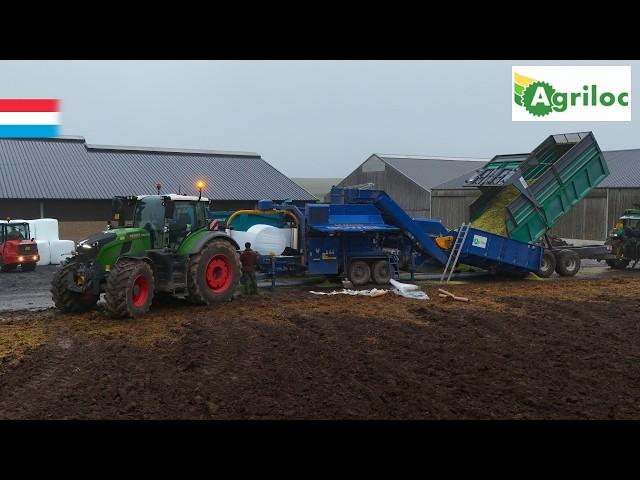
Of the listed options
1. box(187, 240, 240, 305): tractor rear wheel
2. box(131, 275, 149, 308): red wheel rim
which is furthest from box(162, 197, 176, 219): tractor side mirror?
box(131, 275, 149, 308): red wheel rim

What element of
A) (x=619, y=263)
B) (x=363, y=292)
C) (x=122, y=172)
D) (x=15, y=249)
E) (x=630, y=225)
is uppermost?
(x=122, y=172)

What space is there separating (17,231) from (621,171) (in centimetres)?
2997

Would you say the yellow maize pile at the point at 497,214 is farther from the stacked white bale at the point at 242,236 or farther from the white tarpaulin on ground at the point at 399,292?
the stacked white bale at the point at 242,236

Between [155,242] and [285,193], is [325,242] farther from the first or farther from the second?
[285,193]

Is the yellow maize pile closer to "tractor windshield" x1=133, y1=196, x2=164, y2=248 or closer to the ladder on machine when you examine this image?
the ladder on machine

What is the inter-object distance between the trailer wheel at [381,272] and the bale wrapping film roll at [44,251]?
1255 centimetres

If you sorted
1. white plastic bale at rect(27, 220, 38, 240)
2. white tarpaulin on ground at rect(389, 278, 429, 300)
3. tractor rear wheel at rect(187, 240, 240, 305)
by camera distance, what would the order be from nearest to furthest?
tractor rear wheel at rect(187, 240, 240, 305), white tarpaulin on ground at rect(389, 278, 429, 300), white plastic bale at rect(27, 220, 38, 240)

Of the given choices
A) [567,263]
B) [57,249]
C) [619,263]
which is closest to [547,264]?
[567,263]

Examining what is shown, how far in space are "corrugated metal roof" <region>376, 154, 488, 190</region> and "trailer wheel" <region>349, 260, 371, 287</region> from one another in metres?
27.0

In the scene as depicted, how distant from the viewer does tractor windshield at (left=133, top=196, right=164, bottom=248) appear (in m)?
11.6

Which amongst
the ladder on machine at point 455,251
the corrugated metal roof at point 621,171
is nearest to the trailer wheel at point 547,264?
the ladder on machine at point 455,251

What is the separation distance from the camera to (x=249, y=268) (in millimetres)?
13562

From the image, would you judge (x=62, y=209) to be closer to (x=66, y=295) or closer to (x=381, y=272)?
(x=381, y=272)

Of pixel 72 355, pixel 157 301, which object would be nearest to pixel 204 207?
pixel 157 301
